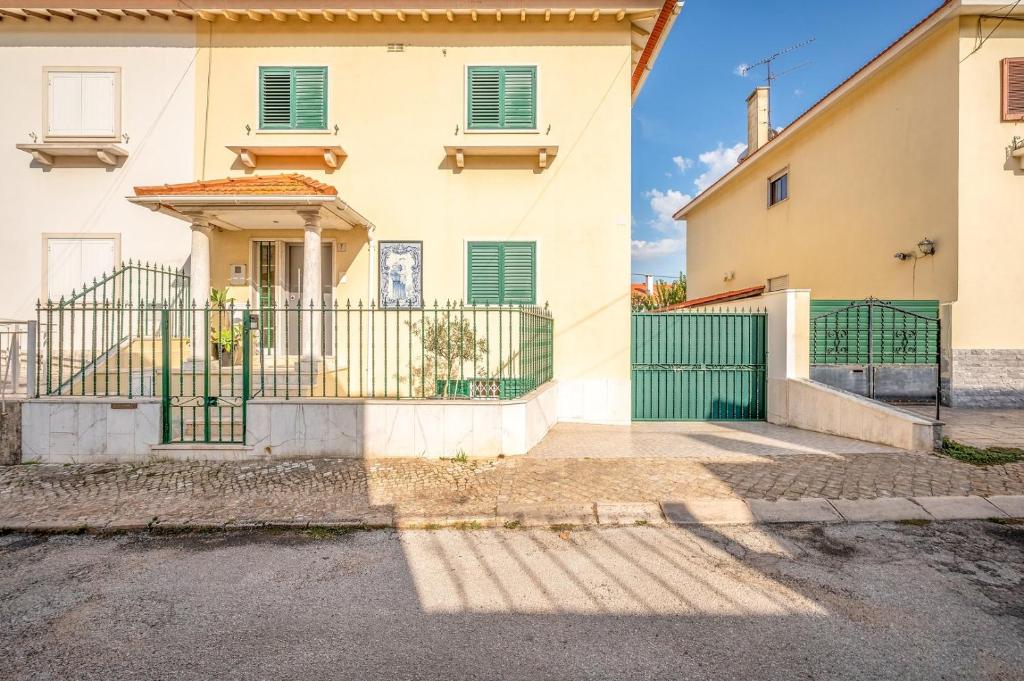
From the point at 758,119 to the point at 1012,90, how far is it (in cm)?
827

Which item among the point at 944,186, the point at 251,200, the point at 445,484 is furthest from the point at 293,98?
the point at 944,186

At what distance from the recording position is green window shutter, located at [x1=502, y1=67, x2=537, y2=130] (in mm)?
9844

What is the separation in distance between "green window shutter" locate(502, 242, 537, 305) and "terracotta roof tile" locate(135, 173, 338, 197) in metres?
3.16

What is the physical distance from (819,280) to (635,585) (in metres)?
13.0

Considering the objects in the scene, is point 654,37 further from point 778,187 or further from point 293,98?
point 778,187

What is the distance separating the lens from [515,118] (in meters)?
9.88

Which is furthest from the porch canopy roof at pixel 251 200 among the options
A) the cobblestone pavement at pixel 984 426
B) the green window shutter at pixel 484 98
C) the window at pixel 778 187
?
the window at pixel 778 187

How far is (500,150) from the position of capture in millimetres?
9547

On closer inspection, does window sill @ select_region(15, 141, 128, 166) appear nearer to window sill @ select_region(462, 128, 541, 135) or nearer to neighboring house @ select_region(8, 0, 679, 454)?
neighboring house @ select_region(8, 0, 679, 454)

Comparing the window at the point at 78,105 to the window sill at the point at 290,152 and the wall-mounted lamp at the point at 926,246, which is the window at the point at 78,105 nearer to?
the window sill at the point at 290,152

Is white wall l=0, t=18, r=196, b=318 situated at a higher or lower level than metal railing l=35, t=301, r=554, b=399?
higher

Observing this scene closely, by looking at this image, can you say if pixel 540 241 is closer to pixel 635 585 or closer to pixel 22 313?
pixel 635 585

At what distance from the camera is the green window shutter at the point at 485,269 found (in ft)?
32.3

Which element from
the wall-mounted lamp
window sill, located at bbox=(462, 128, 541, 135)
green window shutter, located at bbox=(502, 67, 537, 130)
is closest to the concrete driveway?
the wall-mounted lamp
